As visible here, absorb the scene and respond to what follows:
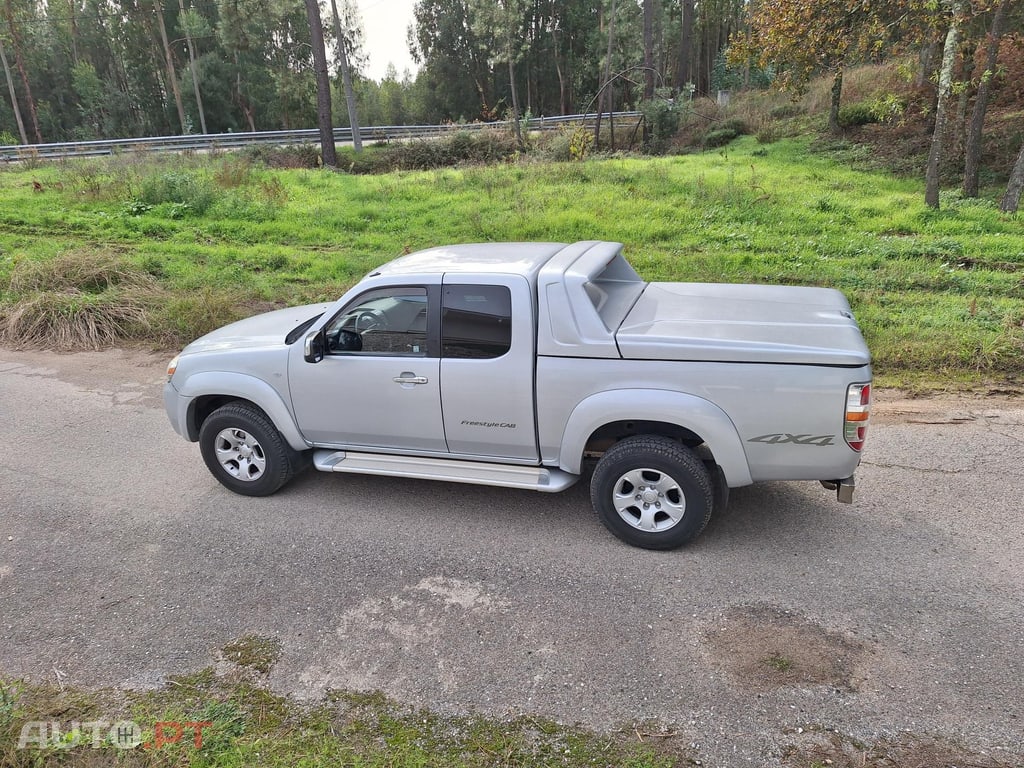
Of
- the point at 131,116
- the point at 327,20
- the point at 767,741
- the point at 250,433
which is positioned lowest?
the point at 767,741

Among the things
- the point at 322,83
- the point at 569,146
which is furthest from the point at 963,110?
the point at 322,83

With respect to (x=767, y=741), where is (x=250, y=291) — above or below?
above

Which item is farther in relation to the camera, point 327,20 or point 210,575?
point 327,20

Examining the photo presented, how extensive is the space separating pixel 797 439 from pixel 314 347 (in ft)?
10.5

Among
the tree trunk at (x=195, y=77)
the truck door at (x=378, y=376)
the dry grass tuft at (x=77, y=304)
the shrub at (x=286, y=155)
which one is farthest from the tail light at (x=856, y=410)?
the tree trunk at (x=195, y=77)

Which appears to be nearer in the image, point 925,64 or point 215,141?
point 925,64

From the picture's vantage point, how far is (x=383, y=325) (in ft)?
15.2

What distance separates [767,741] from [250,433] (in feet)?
12.7

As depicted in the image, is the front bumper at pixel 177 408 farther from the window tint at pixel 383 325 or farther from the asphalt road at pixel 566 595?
the window tint at pixel 383 325

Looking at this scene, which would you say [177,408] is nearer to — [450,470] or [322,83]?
[450,470]

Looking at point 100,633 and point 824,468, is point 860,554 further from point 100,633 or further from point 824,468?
point 100,633

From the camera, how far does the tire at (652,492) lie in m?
3.90

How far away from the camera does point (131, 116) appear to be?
159ft

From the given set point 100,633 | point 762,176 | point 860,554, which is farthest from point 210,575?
point 762,176
